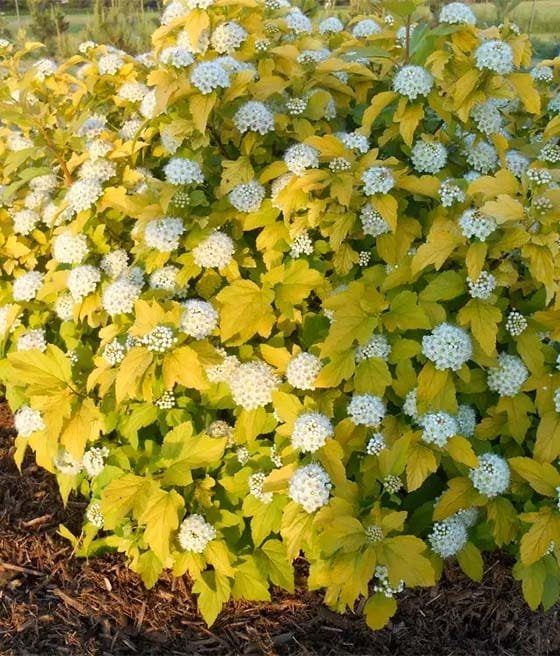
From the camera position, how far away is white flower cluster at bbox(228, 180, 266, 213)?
226 cm

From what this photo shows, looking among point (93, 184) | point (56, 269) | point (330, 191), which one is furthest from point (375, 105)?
point (56, 269)

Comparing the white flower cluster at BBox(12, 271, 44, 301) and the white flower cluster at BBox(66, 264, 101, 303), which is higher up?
the white flower cluster at BBox(66, 264, 101, 303)

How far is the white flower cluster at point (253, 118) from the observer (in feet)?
7.27

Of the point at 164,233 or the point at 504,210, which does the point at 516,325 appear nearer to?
the point at 504,210

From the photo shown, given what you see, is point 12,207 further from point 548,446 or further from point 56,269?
Result: point 548,446

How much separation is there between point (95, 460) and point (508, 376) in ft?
4.10

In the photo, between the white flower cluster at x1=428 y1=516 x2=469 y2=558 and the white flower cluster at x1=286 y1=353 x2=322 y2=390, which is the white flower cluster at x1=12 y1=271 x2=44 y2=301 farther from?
the white flower cluster at x1=428 y1=516 x2=469 y2=558

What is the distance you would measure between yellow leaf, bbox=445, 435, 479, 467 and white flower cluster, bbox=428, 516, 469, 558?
0.24m

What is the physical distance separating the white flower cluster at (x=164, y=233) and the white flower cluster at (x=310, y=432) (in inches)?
24.9

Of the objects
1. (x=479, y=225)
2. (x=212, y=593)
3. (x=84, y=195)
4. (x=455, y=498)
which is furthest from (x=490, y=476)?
(x=84, y=195)

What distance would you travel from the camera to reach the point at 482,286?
1.97m

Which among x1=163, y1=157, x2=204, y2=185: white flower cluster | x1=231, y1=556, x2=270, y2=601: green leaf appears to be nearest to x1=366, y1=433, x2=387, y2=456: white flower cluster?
x1=231, y1=556, x2=270, y2=601: green leaf

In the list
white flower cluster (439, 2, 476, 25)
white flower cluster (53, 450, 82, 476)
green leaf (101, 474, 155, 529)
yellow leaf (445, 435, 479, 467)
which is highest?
white flower cluster (439, 2, 476, 25)

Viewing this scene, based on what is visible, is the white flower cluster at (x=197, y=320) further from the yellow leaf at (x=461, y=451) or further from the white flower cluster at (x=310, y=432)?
the yellow leaf at (x=461, y=451)
